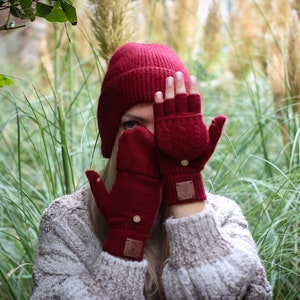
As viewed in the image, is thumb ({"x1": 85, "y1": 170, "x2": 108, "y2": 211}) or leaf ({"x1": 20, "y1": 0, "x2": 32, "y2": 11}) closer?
leaf ({"x1": 20, "y1": 0, "x2": 32, "y2": 11})

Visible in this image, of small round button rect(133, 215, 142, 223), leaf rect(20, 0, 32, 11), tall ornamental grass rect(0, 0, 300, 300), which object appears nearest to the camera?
leaf rect(20, 0, 32, 11)

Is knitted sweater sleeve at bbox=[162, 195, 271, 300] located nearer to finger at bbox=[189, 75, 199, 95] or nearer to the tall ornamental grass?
finger at bbox=[189, 75, 199, 95]

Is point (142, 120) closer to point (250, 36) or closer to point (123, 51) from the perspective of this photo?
point (123, 51)

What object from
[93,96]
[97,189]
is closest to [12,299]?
[97,189]

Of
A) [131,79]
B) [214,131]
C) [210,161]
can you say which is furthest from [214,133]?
[210,161]

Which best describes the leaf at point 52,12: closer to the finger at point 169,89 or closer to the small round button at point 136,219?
the finger at point 169,89

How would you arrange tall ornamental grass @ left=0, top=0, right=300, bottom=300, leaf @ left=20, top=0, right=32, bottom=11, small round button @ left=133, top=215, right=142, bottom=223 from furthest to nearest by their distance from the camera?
tall ornamental grass @ left=0, top=0, right=300, bottom=300
small round button @ left=133, top=215, right=142, bottom=223
leaf @ left=20, top=0, right=32, bottom=11

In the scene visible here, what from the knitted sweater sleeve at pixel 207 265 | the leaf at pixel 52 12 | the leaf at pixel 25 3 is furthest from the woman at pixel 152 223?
the leaf at pixel 25 3

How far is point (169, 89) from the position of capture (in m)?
1.62

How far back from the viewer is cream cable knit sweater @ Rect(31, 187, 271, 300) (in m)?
1.55

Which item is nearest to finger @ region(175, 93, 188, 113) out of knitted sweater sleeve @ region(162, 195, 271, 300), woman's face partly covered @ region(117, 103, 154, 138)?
woman's face partly covered @ region(117, 103, 154, 138)

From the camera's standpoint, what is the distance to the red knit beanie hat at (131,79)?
5.58 feet

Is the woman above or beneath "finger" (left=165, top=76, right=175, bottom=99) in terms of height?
beneath

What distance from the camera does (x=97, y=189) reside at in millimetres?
1647
